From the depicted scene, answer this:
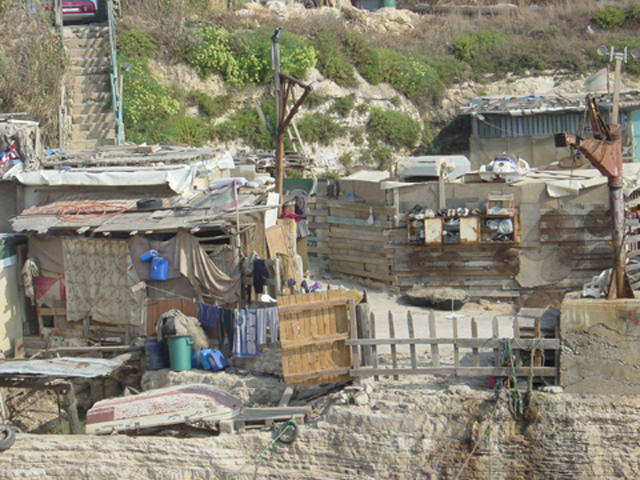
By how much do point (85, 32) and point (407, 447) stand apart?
765 inches

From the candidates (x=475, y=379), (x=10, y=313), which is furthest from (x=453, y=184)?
(x=10, y=313)

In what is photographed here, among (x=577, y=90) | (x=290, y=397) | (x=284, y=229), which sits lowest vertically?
(x=290, y=397)

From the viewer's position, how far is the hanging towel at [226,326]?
12.6 meters

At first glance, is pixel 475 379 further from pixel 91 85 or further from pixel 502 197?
pixel 91 85

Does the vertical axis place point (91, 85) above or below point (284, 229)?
above

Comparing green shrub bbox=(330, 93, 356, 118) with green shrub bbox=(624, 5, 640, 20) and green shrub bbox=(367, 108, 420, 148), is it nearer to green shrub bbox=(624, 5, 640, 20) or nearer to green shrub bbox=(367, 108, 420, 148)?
green shrub bbox=(367, 108, 420, 148)

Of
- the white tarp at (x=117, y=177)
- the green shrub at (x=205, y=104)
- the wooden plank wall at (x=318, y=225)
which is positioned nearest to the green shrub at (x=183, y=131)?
the green shrub at (x=205, y=104)

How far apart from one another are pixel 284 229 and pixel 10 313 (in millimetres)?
5821

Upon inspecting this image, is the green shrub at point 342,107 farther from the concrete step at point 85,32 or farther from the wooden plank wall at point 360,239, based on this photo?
the wooden plank wall at point 360,239

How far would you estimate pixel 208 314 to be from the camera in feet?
42.6

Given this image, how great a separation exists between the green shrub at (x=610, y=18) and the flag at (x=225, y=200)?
85.8 feet

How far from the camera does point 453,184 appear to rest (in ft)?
53.6

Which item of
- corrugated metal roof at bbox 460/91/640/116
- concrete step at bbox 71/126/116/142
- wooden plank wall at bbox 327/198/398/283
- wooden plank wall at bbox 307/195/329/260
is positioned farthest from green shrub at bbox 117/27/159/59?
corrugated metal roof at bbox 460/91/640/116

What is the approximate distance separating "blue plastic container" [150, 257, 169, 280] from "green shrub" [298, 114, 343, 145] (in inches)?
514
